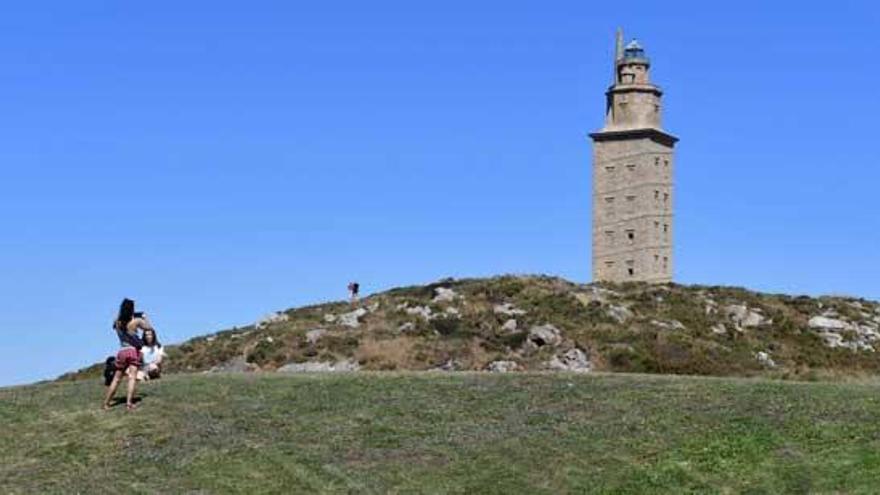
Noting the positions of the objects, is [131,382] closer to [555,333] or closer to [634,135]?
[555,333]

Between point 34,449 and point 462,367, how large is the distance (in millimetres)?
35627

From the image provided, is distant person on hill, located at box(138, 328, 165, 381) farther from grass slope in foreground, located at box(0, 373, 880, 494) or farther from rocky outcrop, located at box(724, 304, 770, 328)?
rocky outcrop, located at box(724, 304, 770, 328)

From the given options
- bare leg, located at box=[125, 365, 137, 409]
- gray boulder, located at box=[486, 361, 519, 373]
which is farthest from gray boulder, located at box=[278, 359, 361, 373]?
bare leg, located at box=[125, 365, 137, 409]

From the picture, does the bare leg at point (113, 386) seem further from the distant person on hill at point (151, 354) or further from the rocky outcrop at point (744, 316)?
the rocky outcrop at point (744, 316)

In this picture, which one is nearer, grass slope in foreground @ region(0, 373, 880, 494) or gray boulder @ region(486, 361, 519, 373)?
grass slope in foreground @ region(0, 373, 880, 494)

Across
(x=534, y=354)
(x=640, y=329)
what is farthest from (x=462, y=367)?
(x=640, y=329)

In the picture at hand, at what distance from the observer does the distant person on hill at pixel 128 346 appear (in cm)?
3080

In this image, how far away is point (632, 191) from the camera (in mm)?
97250

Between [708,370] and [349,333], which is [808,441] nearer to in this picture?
[708,370]

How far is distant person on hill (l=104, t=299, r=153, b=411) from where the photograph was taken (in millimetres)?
30797

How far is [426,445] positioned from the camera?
94.2 feet

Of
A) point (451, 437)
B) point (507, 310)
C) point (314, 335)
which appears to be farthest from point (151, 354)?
point (507, 310)

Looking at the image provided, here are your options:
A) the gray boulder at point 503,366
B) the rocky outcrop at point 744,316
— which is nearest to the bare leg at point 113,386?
the gray boulder at point 503,366

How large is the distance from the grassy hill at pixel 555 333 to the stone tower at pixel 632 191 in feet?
58.3
